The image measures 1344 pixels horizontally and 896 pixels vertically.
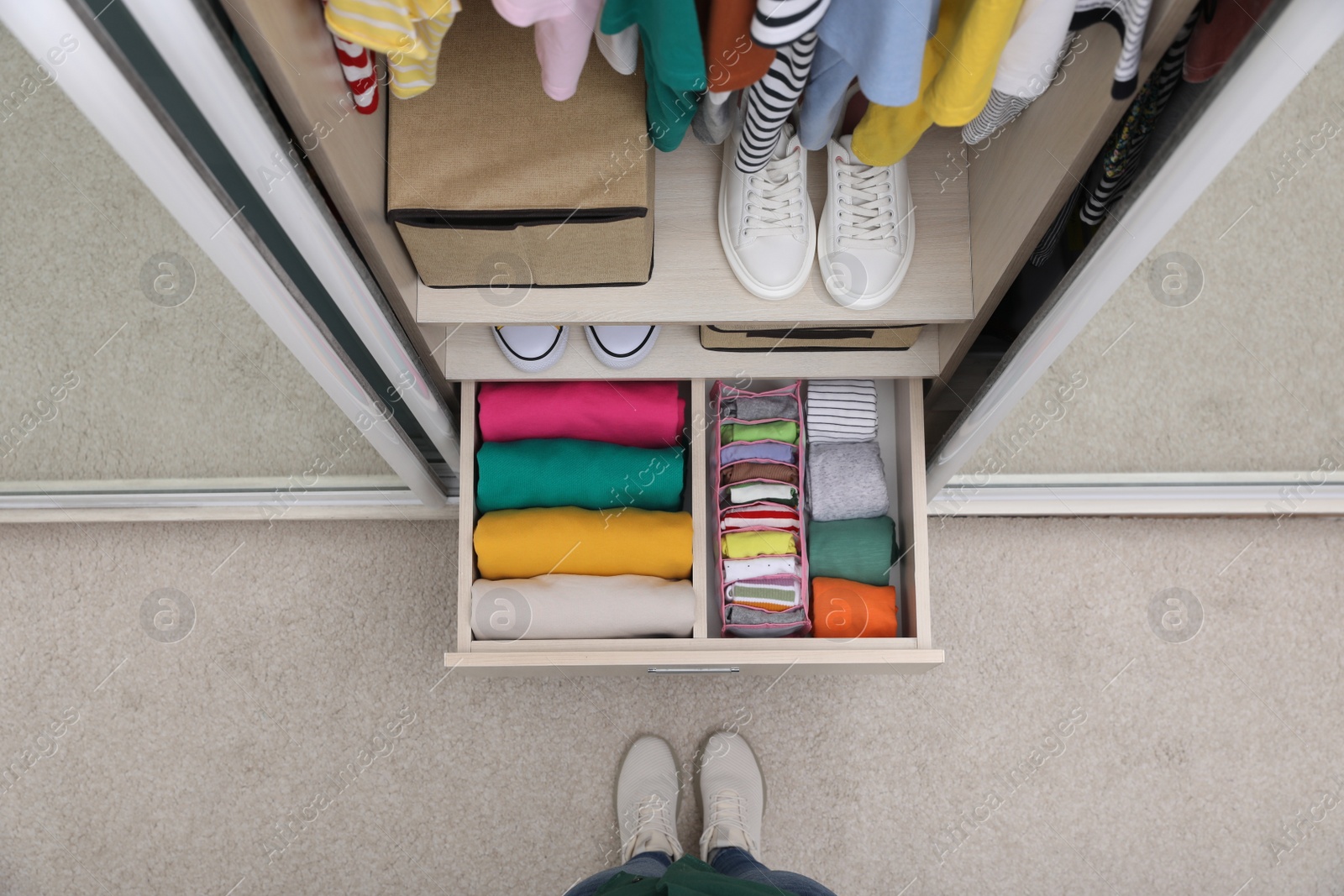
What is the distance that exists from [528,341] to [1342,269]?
107 centimetres

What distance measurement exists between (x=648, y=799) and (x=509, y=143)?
1.02m

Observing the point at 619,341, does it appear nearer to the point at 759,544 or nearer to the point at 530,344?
the point at 530,344

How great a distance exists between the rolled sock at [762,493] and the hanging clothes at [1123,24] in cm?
64

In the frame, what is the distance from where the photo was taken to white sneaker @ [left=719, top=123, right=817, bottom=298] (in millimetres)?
919

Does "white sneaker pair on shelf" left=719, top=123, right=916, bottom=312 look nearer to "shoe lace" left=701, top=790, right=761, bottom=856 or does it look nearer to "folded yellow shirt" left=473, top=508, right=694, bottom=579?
"folded yellow shirt" left=473, top=508, right=694, bottom=579

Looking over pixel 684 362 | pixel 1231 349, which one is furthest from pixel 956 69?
pixel 1231 349

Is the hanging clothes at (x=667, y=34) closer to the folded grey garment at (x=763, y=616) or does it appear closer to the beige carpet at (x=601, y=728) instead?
the folded grey garment at (x=763, y=616)

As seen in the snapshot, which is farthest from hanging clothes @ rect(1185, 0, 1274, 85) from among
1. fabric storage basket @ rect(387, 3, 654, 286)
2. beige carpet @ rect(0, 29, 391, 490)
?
beige carpet @ rect(0, 29, 391, 490)

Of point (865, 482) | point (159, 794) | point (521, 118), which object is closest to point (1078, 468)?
point (865, 482)

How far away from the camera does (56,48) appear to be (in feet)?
1.57

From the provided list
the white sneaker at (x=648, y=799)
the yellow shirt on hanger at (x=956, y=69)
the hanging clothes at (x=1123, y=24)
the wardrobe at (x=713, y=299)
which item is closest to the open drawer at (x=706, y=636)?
the wardrobe at (x=713, y=299)

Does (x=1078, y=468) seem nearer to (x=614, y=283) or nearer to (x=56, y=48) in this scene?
(x=614, y=283)

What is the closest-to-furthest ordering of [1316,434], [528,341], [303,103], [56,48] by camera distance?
1. [56,48]
2. [303,103]
3. [528,341]
4. [1316,434]

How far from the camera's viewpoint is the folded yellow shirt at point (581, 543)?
112 centimetres
